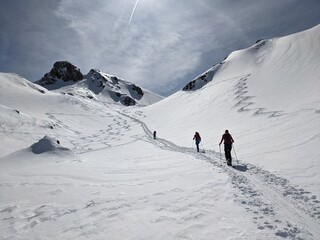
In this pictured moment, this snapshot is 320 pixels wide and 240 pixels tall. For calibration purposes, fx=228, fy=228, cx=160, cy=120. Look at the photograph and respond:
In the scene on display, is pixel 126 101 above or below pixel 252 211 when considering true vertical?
above

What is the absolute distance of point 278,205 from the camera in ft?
23.5

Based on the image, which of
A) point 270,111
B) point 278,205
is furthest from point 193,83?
point 278,205

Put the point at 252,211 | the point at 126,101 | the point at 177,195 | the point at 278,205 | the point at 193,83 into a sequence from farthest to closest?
the point at 126,101 → the point at 193,83 → the point at 177,195 → the point at 278,205 → the point at 252,211

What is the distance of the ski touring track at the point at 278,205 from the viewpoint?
561 centimetres

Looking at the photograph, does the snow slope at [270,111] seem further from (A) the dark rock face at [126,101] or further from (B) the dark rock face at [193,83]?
(A) the dark rock face at [126,101]

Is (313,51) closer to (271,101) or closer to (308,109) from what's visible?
(271,101)

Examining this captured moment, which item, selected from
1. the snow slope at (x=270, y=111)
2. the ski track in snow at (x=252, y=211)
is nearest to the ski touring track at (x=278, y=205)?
the ski track in snow at (x=252, y=211)

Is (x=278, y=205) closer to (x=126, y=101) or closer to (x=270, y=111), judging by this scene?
(x=270, y=111)

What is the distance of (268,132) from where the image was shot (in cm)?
2064

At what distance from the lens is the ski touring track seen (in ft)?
18.4

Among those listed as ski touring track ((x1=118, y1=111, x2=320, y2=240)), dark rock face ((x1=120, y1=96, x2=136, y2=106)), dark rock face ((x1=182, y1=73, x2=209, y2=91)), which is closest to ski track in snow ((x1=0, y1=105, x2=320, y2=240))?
ski touring track ((x1=118, y1=111, x2=320, y2=240))

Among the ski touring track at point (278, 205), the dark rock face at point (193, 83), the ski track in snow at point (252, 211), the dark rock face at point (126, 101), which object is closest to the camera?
the ski touring track at point (278, 205)

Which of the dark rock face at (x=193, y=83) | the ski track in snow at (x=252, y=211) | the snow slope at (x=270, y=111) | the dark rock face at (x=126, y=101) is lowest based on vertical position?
the ski track in snow at (x=252, y=211)

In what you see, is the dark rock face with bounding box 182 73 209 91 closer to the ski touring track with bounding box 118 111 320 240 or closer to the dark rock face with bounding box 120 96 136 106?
the ski touring track with bounding box 118 111 320 240
